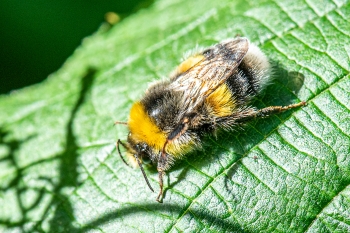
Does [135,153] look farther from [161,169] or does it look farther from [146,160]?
[161,169]

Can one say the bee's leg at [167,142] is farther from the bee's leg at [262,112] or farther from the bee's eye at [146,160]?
the bee's leg at [262,112]

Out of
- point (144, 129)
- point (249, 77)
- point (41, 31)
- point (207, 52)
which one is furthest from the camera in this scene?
point (41, 31)

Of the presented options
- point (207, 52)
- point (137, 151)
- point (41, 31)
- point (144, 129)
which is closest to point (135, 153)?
point (137, 151)

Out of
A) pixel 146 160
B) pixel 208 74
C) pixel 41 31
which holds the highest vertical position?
pixel 41 31

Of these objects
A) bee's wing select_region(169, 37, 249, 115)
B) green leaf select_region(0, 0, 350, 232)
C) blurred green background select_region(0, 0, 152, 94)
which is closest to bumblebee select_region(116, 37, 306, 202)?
bee's wing select_region(169, 37, 249, 115)

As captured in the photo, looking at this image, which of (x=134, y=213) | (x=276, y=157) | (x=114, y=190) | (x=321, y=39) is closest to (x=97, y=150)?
(x=114, y=190)

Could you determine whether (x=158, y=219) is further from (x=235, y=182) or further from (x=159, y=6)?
(x=159, y=6)

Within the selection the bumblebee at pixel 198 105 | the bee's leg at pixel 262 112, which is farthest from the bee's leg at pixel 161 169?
the bee's leg at pixel 262 112
